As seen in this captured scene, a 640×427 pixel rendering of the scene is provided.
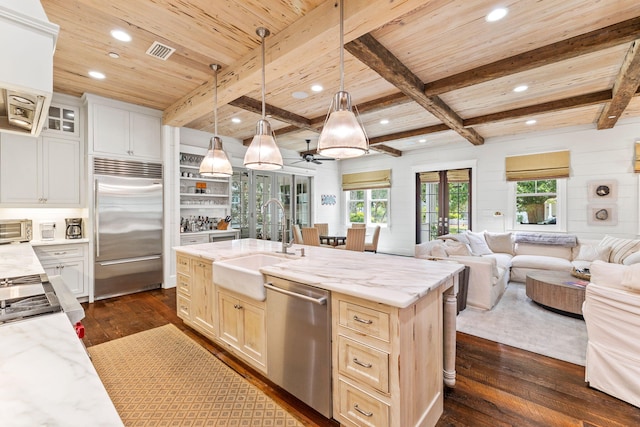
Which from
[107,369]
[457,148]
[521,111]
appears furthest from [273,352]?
[457,148]

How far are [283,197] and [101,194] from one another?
12.9 ft

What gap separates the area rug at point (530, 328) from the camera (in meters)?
2.63

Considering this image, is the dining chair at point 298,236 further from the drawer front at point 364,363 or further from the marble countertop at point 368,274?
the drawer front at point 364,363

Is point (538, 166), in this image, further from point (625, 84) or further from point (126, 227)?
point (126, 227)

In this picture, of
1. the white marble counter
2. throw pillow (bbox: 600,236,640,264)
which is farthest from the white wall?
the white marble counter

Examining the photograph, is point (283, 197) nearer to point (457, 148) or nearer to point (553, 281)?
point (457, 148)

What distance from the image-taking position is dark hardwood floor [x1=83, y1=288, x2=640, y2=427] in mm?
1806

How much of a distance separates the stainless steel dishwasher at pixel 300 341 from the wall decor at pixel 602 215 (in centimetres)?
581

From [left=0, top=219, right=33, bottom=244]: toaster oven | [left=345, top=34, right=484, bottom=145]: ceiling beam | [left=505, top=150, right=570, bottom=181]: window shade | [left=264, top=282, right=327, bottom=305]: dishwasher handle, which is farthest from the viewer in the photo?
[left=505, top=150, right=570, bottom=181]: window shade

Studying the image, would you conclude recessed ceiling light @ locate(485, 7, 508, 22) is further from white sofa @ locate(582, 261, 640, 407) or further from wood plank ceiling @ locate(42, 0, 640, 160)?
white sofa @ locate(582, 261, 640, 407)

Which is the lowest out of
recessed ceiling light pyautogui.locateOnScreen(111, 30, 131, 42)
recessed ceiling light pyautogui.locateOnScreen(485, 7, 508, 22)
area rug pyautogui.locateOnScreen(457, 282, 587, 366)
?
area rug pyautogui.locateOnScreen(457, 282, 587, 366)

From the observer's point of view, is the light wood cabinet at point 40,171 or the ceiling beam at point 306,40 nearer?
the ceiling beam at point 306,40

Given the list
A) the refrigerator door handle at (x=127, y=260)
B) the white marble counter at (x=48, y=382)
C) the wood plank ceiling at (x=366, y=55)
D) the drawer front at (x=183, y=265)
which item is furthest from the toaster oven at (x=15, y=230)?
the white marble counter at (x=48, y=382)

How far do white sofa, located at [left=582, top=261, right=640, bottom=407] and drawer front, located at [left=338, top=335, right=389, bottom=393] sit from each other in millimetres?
1748
